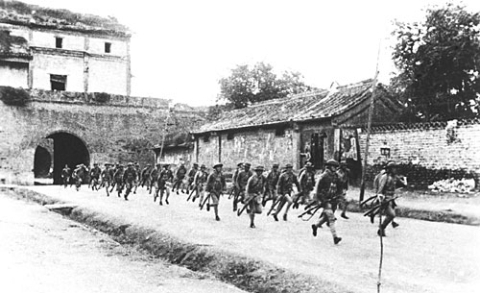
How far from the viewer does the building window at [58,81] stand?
3912 cm

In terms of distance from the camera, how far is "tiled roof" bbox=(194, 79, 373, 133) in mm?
22062

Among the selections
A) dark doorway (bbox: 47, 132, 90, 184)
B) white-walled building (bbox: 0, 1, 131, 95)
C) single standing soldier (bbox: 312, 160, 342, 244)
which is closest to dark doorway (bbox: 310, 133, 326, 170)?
single standing soldier (bbox: 312, 160, 342, 244)

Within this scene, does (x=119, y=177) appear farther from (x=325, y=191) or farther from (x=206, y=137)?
(x=325, y=191)

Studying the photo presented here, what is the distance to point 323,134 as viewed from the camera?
71.8 feet

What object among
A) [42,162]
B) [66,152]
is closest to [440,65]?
[66,152]

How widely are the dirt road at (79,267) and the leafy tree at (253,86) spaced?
3353cm

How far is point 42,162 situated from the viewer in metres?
49.3

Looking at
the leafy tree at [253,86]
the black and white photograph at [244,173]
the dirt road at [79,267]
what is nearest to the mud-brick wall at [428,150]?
the black and white photograph at [244,173]

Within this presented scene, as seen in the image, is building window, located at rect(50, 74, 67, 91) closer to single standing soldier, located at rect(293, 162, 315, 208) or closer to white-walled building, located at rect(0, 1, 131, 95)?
white-walled building, located at rect(0, 1, 131, 95)

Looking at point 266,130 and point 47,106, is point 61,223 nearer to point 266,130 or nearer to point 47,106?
point 266,130

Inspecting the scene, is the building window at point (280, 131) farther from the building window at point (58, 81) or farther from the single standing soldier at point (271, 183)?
the building window at point (58, 81)

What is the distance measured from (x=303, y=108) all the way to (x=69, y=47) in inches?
853

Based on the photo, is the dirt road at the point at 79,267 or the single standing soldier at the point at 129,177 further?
the single standing soldier at the point at 129,177

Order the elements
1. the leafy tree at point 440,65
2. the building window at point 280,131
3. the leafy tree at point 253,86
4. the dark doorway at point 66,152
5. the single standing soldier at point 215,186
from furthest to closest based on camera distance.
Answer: the leafy tree at point 253,86, the dark doorway at point 66,152, the building window at point 280,131, the leafy tree at point 440,65, the single standing soldier at point 215,186
